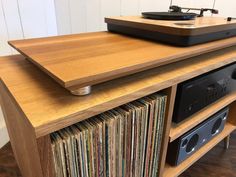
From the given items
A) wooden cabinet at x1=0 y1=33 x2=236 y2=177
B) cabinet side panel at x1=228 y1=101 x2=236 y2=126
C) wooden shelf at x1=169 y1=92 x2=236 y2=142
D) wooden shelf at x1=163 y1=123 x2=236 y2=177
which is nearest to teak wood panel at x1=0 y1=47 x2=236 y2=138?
wooden cabinet at x1=0 y1=33 x2=236 y2=177

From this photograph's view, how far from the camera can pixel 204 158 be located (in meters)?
1.05

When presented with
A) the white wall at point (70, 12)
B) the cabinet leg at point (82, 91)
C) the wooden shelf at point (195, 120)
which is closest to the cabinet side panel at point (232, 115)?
the wooden shelf at point (195, 120)

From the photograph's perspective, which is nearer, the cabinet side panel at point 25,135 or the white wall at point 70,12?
the cabinet side panel at point 25,135

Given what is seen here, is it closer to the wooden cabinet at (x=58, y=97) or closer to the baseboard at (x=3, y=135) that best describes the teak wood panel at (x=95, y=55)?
the wooden cabinet at (x=58, y=97)

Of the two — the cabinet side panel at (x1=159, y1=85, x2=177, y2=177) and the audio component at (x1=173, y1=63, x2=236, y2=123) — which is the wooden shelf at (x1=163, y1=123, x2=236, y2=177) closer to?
the cabinet side panel at (x1=159, y1=85, x2=177, y2=177)

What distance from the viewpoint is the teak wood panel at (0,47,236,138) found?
359 mm

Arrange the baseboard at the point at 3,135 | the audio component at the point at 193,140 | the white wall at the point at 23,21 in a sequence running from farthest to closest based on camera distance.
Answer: the baseboard at the point at 3,135 → the white wall at the point at 23,21 → the audio component at the point at 193,140

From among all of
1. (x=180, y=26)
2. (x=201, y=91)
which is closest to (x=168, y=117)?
(x=201, y=91)

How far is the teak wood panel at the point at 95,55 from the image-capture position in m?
0.40

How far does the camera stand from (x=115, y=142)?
489 millimetres

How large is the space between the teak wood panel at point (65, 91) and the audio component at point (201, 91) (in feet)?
0.13

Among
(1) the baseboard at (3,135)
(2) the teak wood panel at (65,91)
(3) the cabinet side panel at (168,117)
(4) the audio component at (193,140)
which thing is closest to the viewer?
(2) the teak wood panel at (65,91)

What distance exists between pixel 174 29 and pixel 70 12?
0.74 metres

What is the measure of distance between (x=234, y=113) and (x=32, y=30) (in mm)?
1055
